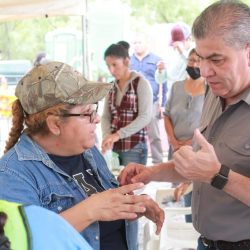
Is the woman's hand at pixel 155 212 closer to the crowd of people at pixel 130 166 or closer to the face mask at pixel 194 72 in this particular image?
the crowd of people at pixel 130 166

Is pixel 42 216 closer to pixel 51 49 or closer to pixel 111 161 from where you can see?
pixel 111 161

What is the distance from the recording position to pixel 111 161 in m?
3.33

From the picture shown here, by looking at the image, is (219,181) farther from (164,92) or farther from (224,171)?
(164,92)

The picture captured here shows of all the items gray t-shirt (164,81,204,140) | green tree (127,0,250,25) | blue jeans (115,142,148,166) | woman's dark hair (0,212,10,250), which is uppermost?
woman's dark hair (0,212,10,250)

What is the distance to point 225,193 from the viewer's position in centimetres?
138

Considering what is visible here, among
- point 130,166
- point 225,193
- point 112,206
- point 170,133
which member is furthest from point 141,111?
point 112,206

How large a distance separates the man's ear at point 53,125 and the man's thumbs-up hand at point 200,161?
428mm

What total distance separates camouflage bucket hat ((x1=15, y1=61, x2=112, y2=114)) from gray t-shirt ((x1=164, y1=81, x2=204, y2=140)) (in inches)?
75.3

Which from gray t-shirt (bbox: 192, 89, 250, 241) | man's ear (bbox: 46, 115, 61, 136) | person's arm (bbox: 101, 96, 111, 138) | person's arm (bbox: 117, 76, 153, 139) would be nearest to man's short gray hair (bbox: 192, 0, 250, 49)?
gray t-shirt (bbox: 192, 89, 250, 241)

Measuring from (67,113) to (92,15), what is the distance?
18.4 ft

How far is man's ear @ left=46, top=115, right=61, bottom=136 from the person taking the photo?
55.6 inches

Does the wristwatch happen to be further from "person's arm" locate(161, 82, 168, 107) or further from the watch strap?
"person's arm" locate(161, 82, 168, 107)

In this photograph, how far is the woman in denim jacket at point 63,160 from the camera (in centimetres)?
126

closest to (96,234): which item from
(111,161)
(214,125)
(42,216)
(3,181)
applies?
(3,181)
